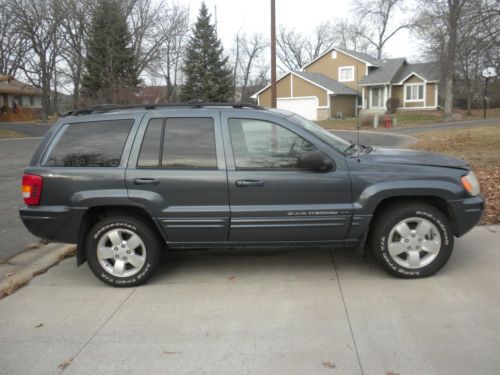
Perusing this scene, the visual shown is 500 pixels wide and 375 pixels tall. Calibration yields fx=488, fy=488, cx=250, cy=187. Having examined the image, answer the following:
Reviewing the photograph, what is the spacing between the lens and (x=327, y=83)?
150 ft

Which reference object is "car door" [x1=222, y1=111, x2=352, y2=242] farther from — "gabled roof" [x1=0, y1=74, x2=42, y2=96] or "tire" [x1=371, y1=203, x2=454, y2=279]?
"gabled roof" [x1=0, y1=74, x2=42, y2=96]

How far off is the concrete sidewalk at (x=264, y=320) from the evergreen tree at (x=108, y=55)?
3341cm

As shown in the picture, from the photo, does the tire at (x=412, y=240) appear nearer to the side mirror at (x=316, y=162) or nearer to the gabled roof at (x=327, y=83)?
the side mirror at (x=316, y=162)

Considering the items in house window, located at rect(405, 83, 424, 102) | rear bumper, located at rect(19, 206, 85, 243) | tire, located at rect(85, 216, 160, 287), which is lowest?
tire, located at rect(85, 216, 160, 287)

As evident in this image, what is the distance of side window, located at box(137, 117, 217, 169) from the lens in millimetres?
4773

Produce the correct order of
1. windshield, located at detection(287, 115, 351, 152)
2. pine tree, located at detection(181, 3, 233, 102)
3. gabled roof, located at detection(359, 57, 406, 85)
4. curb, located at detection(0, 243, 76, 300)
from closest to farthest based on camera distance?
windshield, located at detection(287, 115, 351, 152), curb, located at detection(0, 243, 76, 300), pine tree, located at detection(181, 3, 233, 102), gabled roof, located at detection(359, 57, 406, 85)

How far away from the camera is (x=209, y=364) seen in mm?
3438

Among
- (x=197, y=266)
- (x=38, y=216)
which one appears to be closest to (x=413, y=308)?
(x=197, y=266)

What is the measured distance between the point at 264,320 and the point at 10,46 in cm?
5141

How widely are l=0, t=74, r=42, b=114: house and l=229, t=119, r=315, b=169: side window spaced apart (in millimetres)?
50712

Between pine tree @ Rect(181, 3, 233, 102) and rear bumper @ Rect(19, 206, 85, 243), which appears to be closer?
rear bumper @ Rect(19, 206, 85, 243)

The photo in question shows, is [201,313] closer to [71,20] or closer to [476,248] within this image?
[476,248]

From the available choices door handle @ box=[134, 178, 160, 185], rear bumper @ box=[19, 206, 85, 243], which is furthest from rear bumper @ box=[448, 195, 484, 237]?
rear bumper @ box=[19, 206, 85, 243]

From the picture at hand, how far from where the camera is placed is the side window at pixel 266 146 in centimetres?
473
